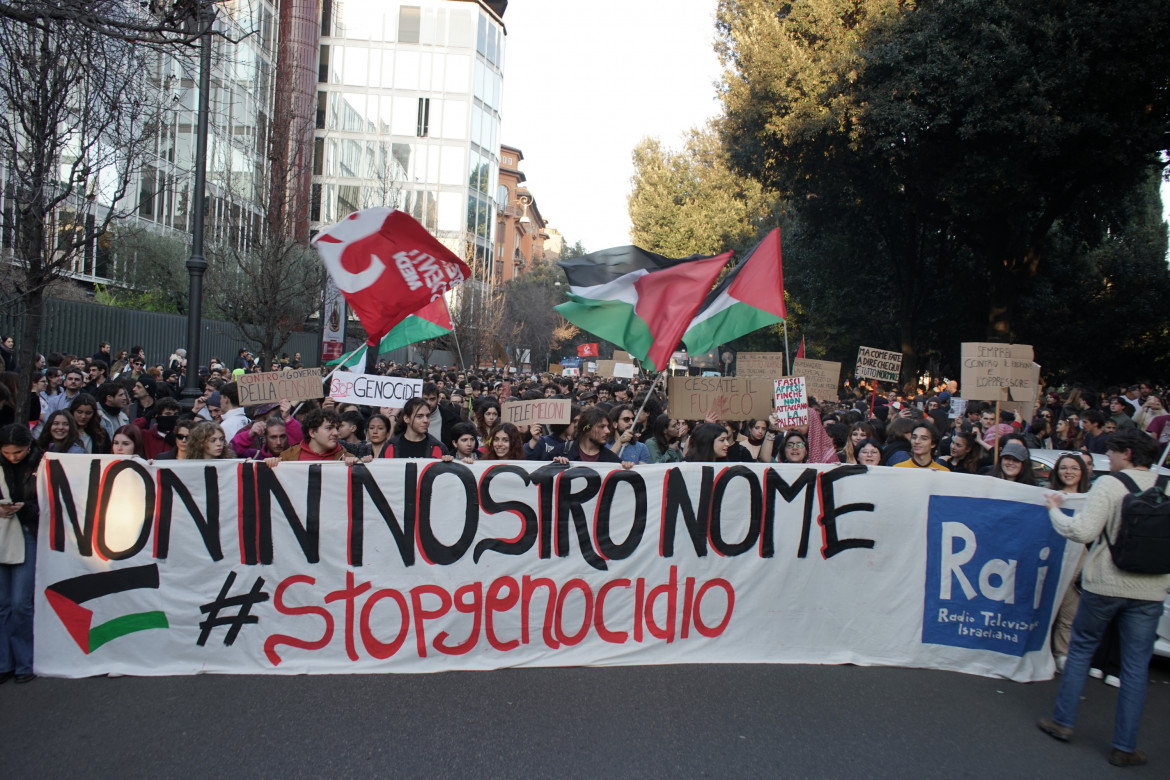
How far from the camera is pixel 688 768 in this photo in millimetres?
4285

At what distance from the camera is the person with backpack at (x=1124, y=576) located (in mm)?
4609

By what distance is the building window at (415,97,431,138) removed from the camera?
A: 48.9m

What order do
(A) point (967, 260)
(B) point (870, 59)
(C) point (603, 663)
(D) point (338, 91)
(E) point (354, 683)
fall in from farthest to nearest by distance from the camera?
(D) point (338, 91)
(A) point (967, 260)
(B) point (870, 59)
(C) point (603, 663)
(E) point (354, 683)

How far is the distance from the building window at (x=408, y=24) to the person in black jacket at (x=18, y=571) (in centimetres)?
4751

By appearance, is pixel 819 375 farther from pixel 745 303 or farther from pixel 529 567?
pixel 529 567

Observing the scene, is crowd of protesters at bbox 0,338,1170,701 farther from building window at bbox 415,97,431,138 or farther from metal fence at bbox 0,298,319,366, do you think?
building window at bbox 415,97,431,138

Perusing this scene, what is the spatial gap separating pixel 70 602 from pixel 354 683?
1.69 metres

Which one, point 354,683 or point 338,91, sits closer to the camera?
point 354,683

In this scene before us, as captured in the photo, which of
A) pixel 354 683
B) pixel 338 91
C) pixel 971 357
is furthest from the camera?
pixel 338 91

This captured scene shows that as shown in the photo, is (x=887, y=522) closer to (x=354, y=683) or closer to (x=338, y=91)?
(x=354, y=683)

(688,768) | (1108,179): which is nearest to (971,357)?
(688,768)

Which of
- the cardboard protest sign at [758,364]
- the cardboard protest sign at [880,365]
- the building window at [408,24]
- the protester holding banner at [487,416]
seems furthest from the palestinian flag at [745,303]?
the building window at [408,24]

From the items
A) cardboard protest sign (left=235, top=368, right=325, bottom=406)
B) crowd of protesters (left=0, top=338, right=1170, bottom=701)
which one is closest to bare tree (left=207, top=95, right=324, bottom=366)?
crowd of protesters (left=0, top=338, right=1170, bottom=701)

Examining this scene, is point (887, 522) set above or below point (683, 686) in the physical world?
above
